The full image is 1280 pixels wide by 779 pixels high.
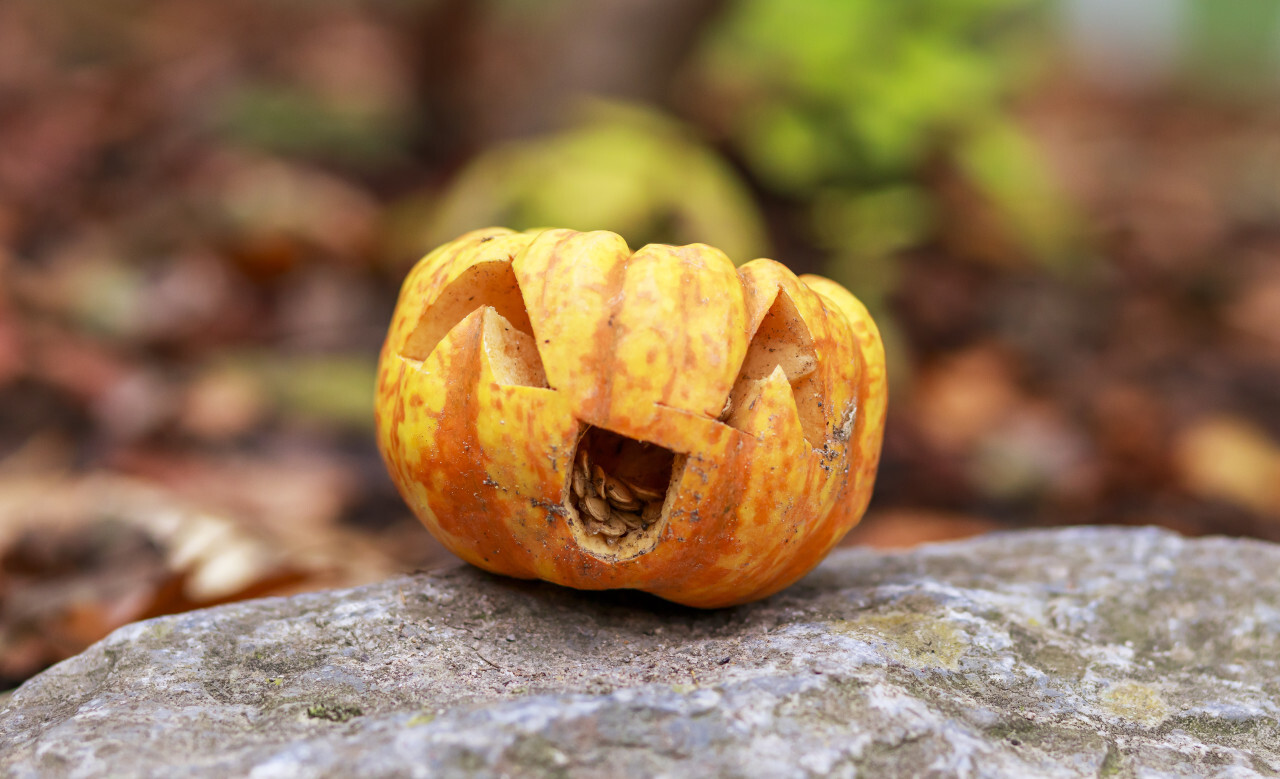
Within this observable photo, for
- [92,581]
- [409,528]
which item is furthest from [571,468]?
[409,528]

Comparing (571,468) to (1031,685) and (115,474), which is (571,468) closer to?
(1031,685)

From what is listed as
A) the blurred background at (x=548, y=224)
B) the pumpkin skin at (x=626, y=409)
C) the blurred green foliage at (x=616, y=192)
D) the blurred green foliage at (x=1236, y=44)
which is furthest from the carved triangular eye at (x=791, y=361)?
the blurred green foliage at (x=1236, y=44)

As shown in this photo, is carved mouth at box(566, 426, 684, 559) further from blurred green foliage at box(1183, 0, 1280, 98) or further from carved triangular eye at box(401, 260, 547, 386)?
blurred green foliage at box(1183, 0, 1280, 98)

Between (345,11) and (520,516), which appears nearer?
(520,516)

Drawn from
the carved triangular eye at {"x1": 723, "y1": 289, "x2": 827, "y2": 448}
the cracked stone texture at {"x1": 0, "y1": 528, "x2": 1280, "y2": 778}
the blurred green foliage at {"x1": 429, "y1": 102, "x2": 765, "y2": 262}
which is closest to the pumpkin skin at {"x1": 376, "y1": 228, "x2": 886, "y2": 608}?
the carved triangular eye at {"x1": 723, "y1": 289, "x2": 827, "y2": 448}

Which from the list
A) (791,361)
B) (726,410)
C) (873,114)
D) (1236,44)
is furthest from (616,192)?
(1236,44)

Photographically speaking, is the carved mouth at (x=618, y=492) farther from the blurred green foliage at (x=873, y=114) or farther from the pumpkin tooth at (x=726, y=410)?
the blurred green foliage at (x=873, y=114)

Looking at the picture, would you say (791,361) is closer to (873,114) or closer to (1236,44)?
(873,114)
